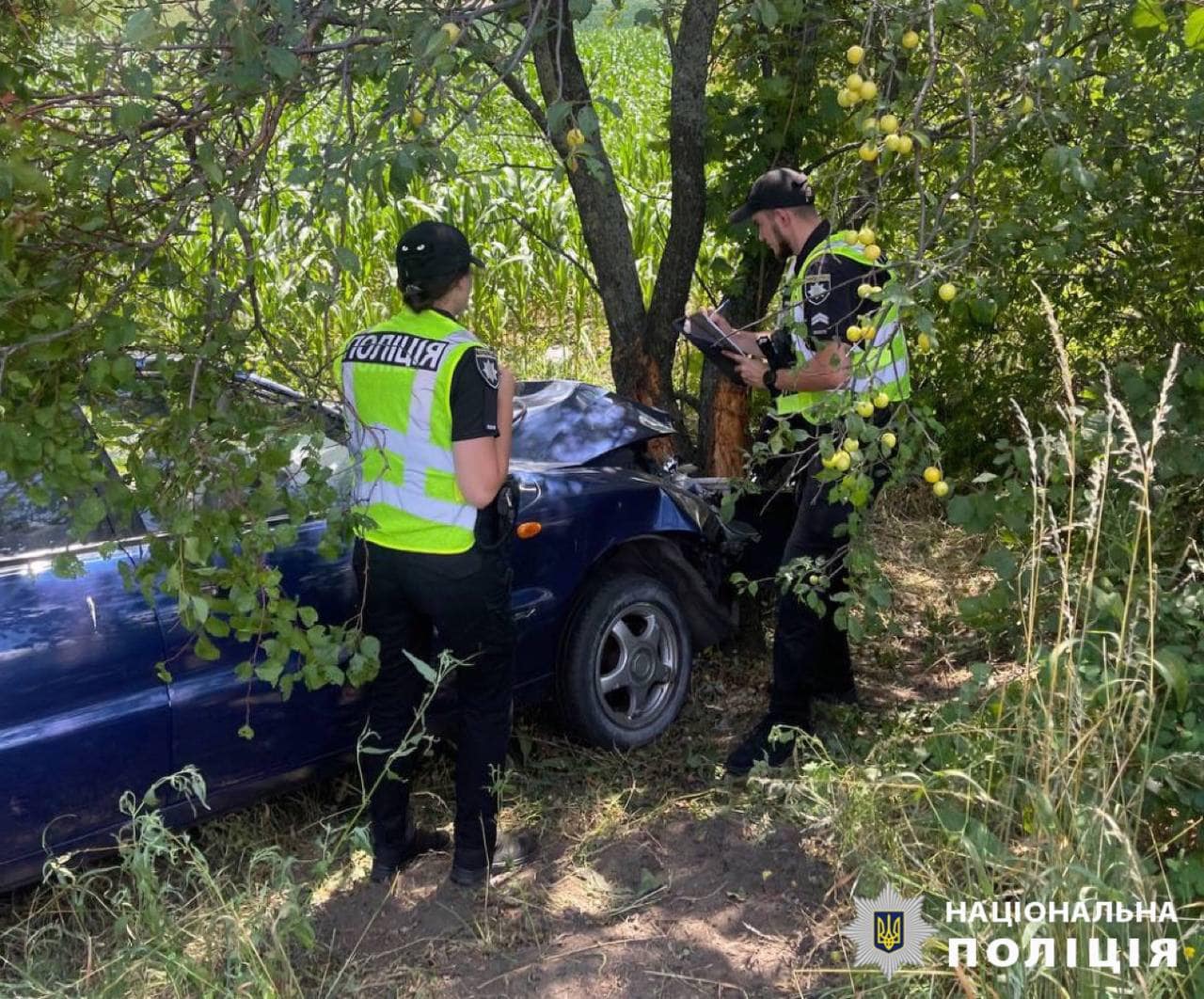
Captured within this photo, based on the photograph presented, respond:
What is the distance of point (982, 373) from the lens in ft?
21.4

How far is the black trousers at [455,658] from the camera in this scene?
11.5 ft

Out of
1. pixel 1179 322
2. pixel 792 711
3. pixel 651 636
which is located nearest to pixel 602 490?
pixel 651 636

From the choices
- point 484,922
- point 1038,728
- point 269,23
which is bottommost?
point 484,922

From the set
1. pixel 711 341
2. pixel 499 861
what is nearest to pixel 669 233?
pixel 711 341

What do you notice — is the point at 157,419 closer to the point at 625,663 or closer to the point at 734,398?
the point at 625,663

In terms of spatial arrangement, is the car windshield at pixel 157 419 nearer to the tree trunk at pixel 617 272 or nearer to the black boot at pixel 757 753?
the black boot at pixel 757 753

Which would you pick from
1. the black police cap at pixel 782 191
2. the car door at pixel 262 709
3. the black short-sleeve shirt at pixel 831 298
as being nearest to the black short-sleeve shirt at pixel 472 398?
the car door at pixel 262 709

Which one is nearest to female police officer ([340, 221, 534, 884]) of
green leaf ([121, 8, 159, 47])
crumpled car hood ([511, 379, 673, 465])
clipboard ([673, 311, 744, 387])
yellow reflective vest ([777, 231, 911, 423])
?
yellow reflective vest ([777, 231, 911, 423])

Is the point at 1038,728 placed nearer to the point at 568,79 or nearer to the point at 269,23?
the point at 269,23

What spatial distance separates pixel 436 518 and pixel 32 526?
1.02 metres

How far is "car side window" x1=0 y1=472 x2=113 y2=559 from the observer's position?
3242mm

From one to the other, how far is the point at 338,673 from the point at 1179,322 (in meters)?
3.93

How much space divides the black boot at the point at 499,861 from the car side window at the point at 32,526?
133 cm

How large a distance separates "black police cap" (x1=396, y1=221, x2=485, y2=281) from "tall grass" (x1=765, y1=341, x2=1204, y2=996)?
149cm
